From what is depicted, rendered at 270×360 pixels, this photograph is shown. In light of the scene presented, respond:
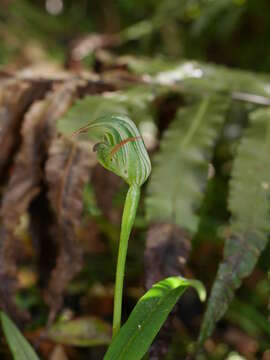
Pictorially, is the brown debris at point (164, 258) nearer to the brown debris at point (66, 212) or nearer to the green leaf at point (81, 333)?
the brown debris at point (66, 212)

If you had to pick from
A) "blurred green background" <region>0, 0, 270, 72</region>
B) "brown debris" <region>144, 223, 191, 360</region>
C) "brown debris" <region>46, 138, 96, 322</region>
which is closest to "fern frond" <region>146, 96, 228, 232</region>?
"brown debris" <region>144, 223, 191, 360</region>

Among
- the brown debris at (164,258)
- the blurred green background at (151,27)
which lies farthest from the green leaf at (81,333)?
the blurred green background at (151,27)

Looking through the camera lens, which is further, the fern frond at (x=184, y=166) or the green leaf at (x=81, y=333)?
the green leaf at (x=81, y=333)

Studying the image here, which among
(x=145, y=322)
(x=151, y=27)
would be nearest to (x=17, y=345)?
(x=145, y=322)

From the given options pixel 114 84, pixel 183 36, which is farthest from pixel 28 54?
pixel 114 84

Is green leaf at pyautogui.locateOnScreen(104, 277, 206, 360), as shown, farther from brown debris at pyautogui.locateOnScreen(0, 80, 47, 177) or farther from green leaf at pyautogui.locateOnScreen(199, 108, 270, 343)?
brown debris at pyautogui.locateOnScreen(0, 80, 47, 177)

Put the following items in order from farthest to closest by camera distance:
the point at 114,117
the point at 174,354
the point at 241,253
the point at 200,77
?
the point at 200,77 < the point at 174,354 < the point at 241,253 < the point at 114,117

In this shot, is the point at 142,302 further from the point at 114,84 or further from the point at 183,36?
the point at 183,36
